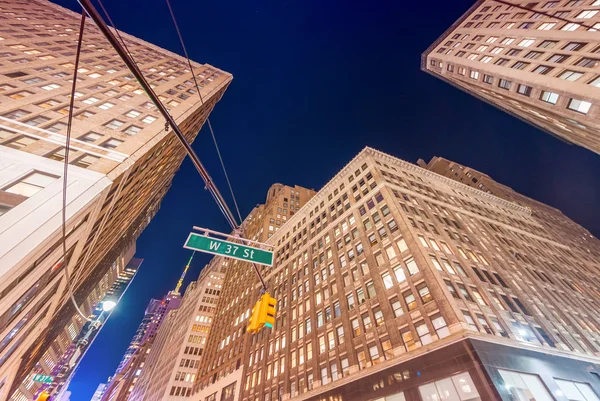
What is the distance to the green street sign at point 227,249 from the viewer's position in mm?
10337

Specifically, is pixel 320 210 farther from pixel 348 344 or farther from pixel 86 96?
pixel 86 96

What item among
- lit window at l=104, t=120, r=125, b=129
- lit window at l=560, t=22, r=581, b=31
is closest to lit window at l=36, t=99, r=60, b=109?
lit window at l=104, t=120, r=125, b=129

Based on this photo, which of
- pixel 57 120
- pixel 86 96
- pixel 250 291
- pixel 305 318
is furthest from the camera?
pixel 250 291

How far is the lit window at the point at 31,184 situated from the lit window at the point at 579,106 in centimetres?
3923

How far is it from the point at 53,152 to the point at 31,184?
4.04 metres

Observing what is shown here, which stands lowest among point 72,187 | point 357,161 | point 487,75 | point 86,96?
point 72,187

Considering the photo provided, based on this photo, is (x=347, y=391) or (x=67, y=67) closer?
(x=347, y=391)

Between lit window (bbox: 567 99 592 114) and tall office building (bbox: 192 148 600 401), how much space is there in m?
17.1

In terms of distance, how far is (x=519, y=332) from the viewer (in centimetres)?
2483

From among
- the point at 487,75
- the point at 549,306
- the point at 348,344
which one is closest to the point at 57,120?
the point at 348,344

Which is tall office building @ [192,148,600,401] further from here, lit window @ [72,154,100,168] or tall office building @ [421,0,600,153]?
lit window @ [72,154,100,168]

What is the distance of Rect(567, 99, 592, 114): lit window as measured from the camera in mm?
22097

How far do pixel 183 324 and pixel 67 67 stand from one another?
232 ft

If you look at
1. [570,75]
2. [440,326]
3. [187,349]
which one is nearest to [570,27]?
[570,75]
